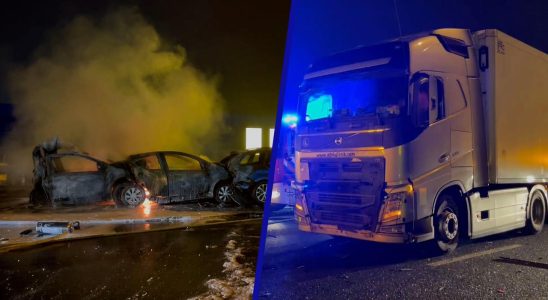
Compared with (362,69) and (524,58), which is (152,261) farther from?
(524,58)

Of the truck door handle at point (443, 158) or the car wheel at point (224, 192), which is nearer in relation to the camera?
the truck door handle at point (443, 158)

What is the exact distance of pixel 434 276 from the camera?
3908 millimetres

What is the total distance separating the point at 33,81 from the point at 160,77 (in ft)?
11.6

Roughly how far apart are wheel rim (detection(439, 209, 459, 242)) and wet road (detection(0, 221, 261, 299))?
1.98m

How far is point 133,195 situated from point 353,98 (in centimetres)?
639

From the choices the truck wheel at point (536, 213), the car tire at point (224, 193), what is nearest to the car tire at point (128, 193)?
the car tire at point (224, 193)

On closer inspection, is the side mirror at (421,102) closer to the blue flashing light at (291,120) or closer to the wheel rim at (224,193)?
the blue flashing light at (291,120)

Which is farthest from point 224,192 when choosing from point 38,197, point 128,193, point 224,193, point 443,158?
point 443,158

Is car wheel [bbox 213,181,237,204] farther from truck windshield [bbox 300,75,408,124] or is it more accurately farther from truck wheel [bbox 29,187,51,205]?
truck windshield [bbox 300,75,408,124]

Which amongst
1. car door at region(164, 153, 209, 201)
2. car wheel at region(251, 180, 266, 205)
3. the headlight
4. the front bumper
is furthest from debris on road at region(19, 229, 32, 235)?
the headlight

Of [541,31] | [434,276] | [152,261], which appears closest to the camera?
[434,276]

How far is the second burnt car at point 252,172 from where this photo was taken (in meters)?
9.27

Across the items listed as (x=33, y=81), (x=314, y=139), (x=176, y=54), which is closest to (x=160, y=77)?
(x=176, y=54)

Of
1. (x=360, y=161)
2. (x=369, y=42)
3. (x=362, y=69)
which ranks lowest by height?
(x=360, y=161)
